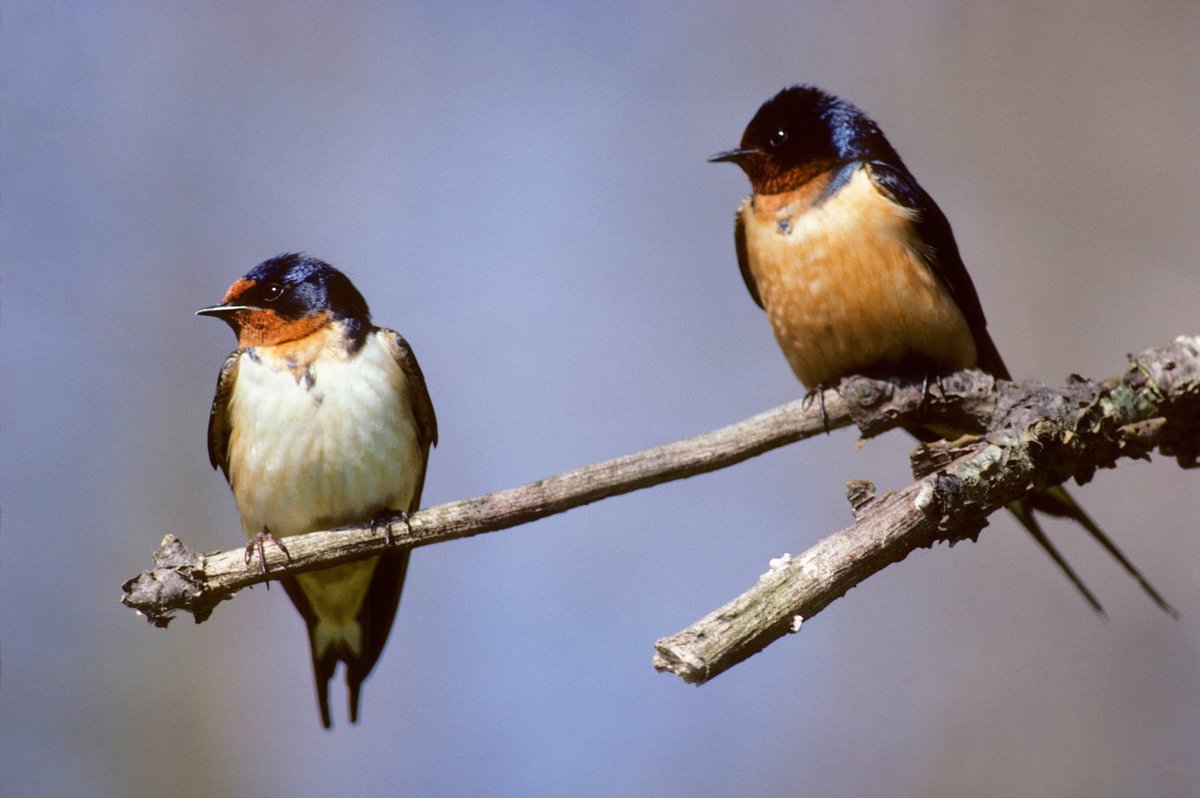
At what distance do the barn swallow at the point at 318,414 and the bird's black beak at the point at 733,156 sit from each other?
0.80 m

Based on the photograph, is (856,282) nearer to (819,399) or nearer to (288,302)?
(819,399)

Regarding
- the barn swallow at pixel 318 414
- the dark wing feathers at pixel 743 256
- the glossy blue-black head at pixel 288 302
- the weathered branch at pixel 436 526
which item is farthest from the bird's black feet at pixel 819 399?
the glossy blue-black head at pixel 288 302

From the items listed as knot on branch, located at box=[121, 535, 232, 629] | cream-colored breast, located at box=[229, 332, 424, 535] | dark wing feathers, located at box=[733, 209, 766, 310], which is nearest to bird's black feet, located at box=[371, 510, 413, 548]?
cream-colored breast, located at box=[229, 332, 424, 535]

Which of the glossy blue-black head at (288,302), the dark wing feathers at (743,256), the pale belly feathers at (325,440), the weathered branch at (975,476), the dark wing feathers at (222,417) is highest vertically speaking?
the dark wing feathers at (743,256)

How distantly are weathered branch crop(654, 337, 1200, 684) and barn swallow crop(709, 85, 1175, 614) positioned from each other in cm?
28

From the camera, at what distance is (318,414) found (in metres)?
2.06

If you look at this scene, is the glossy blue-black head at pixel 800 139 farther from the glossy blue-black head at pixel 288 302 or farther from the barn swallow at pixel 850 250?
the glossy blue-black head at pixel 288 302

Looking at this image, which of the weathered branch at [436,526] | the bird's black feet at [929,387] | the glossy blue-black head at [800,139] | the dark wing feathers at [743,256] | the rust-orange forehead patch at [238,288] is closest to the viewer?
the weathered branch at [436,526]

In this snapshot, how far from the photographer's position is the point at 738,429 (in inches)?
71.0

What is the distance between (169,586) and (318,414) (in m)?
0.48

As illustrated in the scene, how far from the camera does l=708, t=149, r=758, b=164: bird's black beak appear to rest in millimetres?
2443

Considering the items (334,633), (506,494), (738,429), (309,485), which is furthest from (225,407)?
(738,429)

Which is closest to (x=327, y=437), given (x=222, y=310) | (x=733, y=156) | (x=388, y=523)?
(x=388, y=523)

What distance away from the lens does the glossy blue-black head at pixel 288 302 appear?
1.71 m
